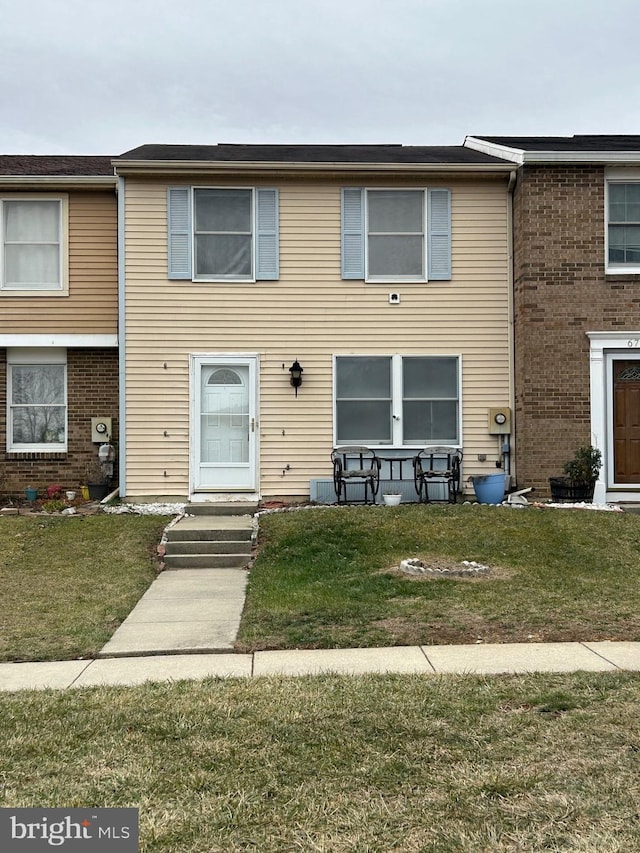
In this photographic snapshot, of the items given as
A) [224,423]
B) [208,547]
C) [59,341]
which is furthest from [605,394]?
[59,341]

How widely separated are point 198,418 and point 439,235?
4769 millimetres

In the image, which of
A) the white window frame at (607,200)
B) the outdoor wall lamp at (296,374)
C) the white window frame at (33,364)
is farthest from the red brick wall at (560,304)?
the white window frame at (33,364)

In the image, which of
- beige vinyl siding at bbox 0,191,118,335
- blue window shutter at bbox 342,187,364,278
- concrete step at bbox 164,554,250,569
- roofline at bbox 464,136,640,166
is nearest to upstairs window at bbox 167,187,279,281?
blue window shutter at bbox 342,187,364,278

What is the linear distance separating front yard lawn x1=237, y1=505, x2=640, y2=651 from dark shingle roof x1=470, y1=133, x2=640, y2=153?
589 centimetres

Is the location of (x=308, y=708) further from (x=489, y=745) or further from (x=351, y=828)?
(x=351, y=828)

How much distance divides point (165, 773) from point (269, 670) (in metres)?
1.72

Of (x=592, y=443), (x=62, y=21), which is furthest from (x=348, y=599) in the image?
(x=62, y=21)

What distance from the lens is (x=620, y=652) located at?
5.52m

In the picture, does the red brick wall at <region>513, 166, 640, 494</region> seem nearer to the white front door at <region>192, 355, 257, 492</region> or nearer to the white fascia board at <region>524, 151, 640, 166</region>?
the white fascia board at <region>524, 151, 640, 166</region>

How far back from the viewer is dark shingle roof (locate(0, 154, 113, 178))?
516 inches

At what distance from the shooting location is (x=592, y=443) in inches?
478

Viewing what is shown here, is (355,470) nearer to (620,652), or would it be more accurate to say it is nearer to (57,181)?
(57,181)

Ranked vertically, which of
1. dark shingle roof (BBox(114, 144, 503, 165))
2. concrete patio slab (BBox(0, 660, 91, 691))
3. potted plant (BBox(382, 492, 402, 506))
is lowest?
concrete patio slab (BBox(0, 660, 91, 691))

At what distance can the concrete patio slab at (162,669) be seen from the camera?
506 centimetres
